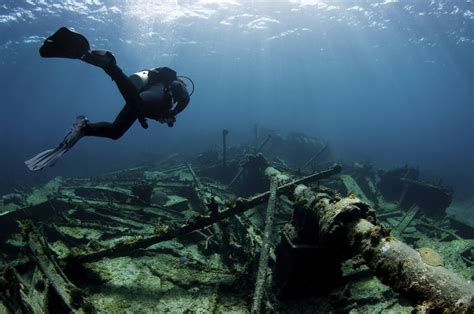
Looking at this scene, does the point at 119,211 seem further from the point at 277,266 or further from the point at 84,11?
the point at 84,11

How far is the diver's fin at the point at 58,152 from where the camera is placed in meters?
4.29

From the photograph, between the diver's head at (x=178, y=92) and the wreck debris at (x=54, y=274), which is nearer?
the wreck debris at (x=54, y=274)

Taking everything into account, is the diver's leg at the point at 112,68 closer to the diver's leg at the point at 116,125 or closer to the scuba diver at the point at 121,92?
the scuba diver at the point at 121,92

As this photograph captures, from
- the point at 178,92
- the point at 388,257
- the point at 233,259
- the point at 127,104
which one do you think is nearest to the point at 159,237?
the point at 233,259

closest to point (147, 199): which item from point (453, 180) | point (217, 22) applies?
point (453, 180)

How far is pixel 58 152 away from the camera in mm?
4434

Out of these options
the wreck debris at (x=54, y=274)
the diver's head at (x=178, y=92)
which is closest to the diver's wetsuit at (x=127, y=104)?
the diver's head at (x=178, y=92)

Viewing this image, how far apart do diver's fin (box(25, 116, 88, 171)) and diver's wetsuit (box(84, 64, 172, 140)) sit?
4.9 inches

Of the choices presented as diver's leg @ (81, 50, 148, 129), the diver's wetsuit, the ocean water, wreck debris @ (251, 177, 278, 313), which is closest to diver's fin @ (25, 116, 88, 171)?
the diver's wetsuit

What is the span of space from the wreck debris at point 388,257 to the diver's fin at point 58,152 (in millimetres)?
3733

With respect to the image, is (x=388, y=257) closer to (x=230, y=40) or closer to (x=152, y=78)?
(x=152, y=78)

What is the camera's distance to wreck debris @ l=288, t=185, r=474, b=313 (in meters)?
2.36

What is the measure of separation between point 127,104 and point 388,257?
13.8 feet

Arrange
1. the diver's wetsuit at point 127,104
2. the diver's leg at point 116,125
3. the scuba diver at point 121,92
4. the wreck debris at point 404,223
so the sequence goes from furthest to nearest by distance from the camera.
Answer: the wreck debris at point 404,223 → the diver's leg at point 116,125 → the diver's wetsuit at point 127,104 → the scuba diver at point 121,92
